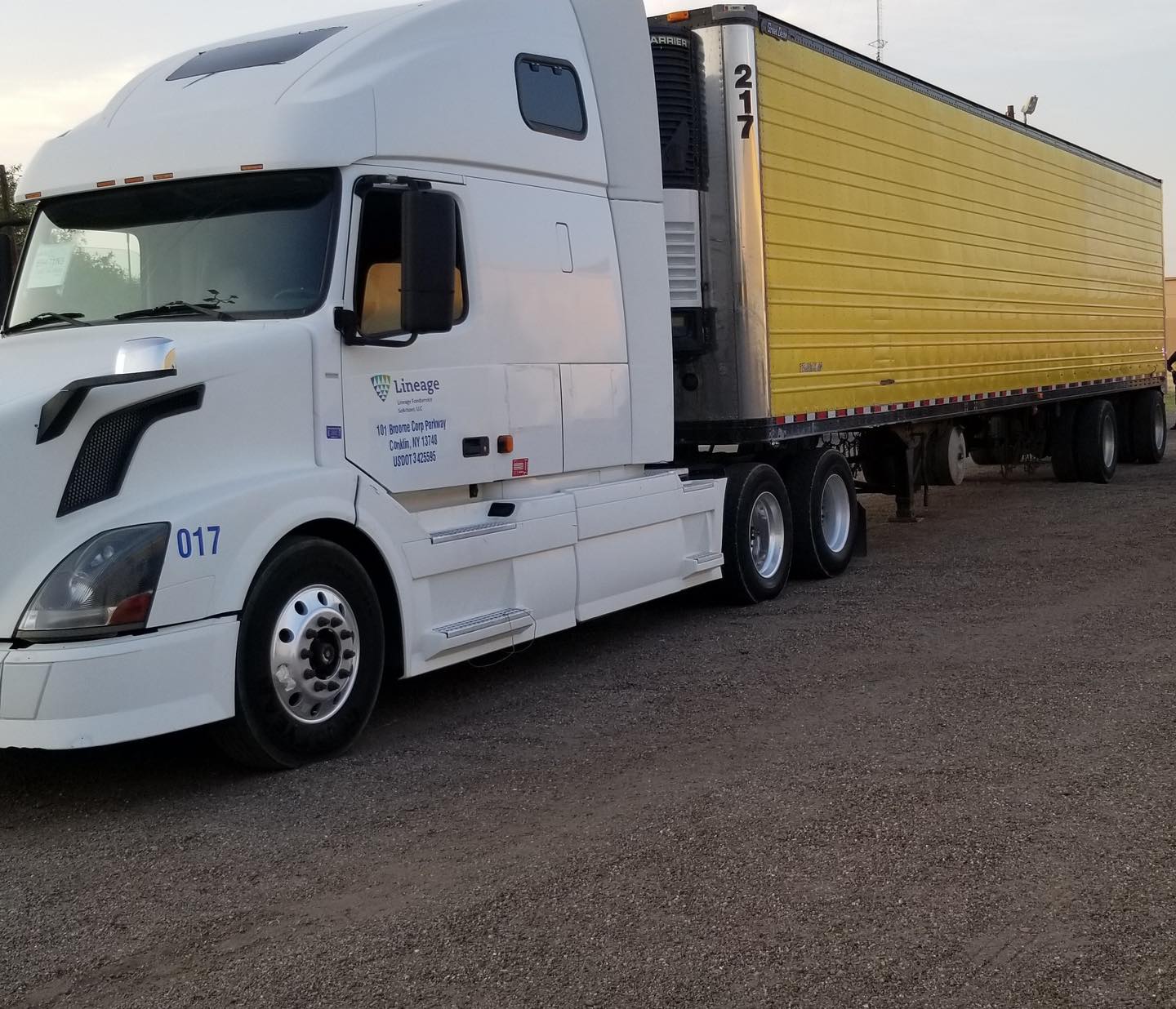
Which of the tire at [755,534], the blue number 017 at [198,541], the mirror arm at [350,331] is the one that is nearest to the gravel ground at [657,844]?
the blue number 017 at [198,541]

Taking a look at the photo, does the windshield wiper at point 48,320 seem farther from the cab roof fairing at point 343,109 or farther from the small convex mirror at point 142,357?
the small convex mirror at point 142,357

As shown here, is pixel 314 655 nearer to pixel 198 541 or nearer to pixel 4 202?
pixel 198 541

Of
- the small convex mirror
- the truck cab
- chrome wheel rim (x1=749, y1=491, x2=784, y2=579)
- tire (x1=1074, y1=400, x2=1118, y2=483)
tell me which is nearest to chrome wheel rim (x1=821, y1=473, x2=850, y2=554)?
chrome wheel rim (x1=749, y1=491, x2=784, y2=579)

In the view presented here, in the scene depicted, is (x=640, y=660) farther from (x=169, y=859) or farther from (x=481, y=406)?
(x=169, y=859)

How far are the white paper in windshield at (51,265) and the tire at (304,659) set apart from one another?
1913 millimetres

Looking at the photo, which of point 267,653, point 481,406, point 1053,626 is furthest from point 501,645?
point 1053,626

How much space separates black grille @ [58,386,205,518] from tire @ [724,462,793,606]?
4.96m

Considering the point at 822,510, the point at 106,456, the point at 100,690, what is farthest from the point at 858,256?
the point at 100,690

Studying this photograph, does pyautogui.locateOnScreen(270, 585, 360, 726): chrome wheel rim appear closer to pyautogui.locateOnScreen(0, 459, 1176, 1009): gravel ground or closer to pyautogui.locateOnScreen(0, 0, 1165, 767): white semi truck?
pyautogui.locateOnScreen(0, 0, 1165, 767): white semi truck

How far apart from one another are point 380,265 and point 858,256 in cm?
567

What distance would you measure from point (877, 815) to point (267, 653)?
2.47 metres

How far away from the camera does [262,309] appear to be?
6.03 meters

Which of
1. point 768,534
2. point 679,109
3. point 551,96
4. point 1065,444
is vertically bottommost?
point 768,534

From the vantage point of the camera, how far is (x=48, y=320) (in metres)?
6.44
